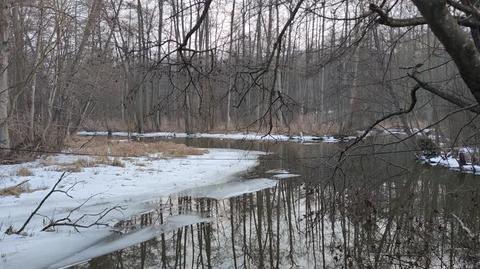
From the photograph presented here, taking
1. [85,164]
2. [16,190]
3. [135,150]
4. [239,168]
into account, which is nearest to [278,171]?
[239,168]

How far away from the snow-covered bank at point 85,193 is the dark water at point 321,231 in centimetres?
61

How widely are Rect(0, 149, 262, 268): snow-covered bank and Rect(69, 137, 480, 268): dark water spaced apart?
2.00 feet

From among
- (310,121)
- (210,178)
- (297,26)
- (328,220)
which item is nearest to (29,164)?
(210,178)

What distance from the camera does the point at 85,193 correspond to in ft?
35.8

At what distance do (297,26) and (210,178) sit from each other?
9503 millimetres

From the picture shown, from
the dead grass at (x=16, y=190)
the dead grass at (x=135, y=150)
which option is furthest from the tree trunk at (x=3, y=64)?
the dead grass at (x=16, y=190)

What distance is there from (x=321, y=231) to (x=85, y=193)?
17.6ft

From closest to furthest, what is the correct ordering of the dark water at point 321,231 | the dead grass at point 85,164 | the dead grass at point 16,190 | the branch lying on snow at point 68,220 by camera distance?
the dark water at point 321,231, the branch lying on snow at point 68,220, the dead grass at point 16,190, the dead grass at point 85,164

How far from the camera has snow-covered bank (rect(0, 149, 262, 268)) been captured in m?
7.16

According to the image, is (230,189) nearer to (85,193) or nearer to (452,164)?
(85,193)

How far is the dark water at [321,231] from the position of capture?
705 cm

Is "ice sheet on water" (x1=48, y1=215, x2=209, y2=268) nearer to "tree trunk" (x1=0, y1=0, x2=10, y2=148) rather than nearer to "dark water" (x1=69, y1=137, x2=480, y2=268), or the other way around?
"dark water" (x1=69, y1=137, x2=480, y2=268)

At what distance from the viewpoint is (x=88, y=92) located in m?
20.1

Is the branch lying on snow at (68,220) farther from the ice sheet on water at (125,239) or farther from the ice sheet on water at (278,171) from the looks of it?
the ice sheet on water at (278,171)
